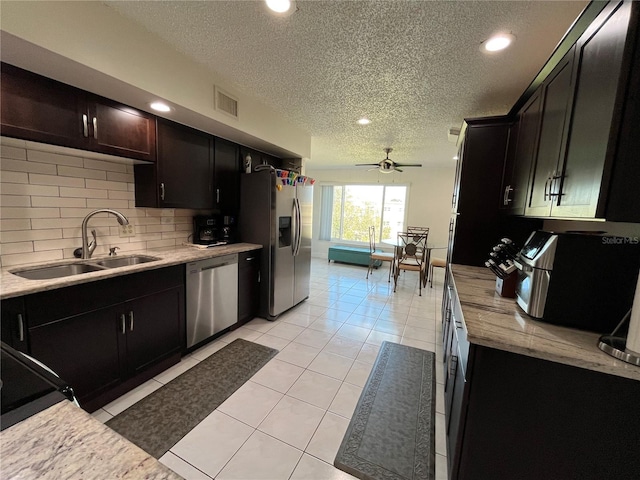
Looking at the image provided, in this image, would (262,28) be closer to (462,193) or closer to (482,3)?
(482,3)

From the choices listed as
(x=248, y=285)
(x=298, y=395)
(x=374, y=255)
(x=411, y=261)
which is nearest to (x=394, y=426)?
(x=298, y=395)

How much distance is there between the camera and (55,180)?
191 cm

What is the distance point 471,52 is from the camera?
1724 mm

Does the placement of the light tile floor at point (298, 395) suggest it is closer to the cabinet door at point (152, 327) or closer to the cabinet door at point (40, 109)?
the cabinet door at point (152, 327)

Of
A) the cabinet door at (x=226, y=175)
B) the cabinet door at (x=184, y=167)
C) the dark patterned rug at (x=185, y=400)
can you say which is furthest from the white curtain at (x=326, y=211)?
the dark patterned rug at (x=185, y=400)

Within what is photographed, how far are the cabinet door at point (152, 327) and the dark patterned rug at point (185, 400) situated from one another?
25 cm

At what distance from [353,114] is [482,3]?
1616 mm

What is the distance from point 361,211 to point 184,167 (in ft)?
16.0

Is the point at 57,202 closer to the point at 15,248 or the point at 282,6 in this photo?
the point at 15,248

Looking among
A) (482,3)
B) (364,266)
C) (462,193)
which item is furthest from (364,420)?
(364,266)

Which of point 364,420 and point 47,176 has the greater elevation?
point 47,176

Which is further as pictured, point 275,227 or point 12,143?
point 275,227

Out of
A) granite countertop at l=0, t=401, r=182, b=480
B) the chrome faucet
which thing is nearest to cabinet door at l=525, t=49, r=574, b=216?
granite countertop at l=0, t=401, r=182, b=480

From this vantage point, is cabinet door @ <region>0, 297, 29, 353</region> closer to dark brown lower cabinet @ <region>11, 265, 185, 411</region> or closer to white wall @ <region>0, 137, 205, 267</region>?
dark brown lower cabinet @ <region>11, 265, 185, 411</region>
